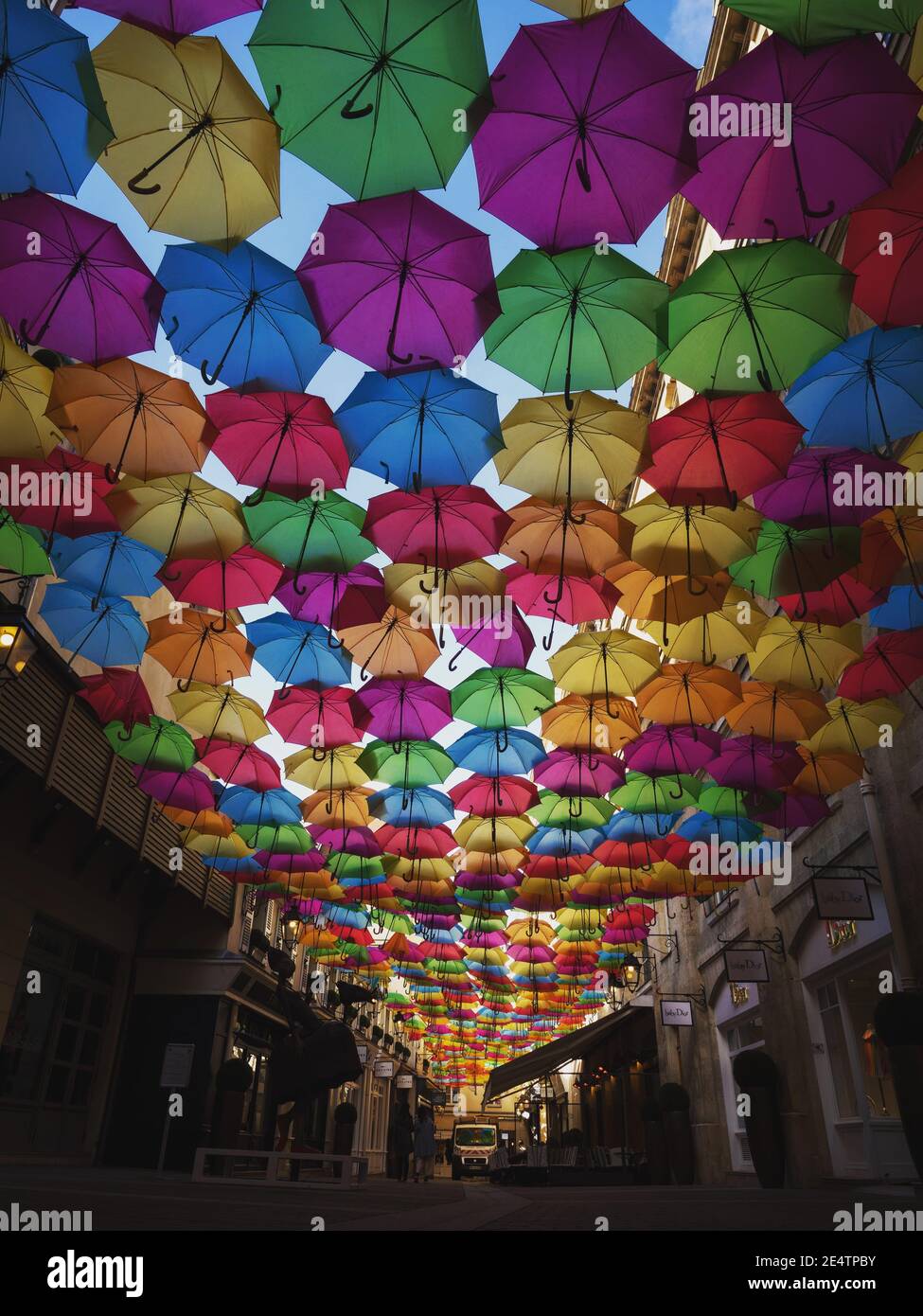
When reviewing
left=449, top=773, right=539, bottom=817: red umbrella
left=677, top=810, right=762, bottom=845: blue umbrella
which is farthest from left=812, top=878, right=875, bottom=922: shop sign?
left=449, top=773, right=539, bottom=817: red umbrella

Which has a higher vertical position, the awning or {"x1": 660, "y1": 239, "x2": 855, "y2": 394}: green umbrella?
{"x1": 660, "y1": 239, "x2": 855, "y2": 394}: green umbrella

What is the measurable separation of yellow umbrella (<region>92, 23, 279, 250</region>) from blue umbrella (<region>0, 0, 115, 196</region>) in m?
0.12

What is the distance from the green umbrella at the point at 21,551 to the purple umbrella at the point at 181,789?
4.70 metres

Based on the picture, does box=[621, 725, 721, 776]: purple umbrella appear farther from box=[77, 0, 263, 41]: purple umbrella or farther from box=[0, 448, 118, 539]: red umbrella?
box=[77, 0, 263, 41]: purple umbrella

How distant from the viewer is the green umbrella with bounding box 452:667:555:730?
10.9 meters

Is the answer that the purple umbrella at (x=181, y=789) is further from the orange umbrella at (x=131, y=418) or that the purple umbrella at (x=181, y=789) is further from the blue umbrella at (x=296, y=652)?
the orange umbrella at (x=131, y=418)

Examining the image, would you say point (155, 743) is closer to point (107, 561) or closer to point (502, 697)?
point (107, 561)

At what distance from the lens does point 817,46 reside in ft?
15.7

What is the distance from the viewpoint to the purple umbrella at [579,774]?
11766 mm

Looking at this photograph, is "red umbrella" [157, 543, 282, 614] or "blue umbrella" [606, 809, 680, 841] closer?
"red umbrella" [157, 543, 282, 614]

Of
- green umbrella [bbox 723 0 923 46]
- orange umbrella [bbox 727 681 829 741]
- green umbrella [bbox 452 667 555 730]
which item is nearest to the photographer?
green umbrella [bbox 723 0 923 46]

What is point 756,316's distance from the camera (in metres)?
6.07

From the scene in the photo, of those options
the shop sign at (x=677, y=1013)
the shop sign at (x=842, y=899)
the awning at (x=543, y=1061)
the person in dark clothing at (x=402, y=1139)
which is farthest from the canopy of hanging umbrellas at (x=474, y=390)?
the person in dark clothing at (x=402, y=1139)
